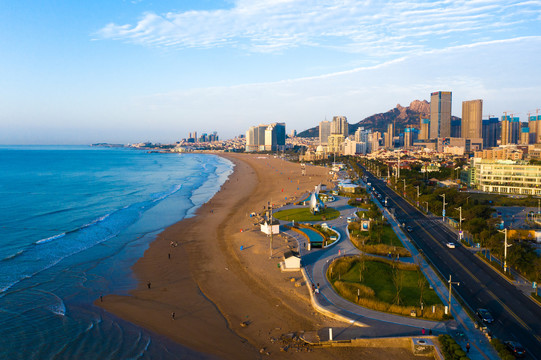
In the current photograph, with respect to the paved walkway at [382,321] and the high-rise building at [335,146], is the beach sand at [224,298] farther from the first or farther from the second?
the high-rise building at [335,146]

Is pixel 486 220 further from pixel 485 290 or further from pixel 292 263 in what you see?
pixel 292 263

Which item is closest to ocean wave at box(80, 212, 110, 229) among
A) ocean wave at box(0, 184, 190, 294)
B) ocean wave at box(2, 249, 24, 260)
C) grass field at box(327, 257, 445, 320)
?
ocean wave at box(0, 184, 190, 294)

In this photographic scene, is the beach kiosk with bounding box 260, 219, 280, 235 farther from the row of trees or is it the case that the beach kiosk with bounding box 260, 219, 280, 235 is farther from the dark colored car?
the dark colored car

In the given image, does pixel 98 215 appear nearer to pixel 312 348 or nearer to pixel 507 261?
pixel 312 348

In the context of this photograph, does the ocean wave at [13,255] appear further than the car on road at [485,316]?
Yes

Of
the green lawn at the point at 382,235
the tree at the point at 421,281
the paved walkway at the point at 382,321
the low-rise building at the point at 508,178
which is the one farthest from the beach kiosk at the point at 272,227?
the low-rise building at the point at 508,178
